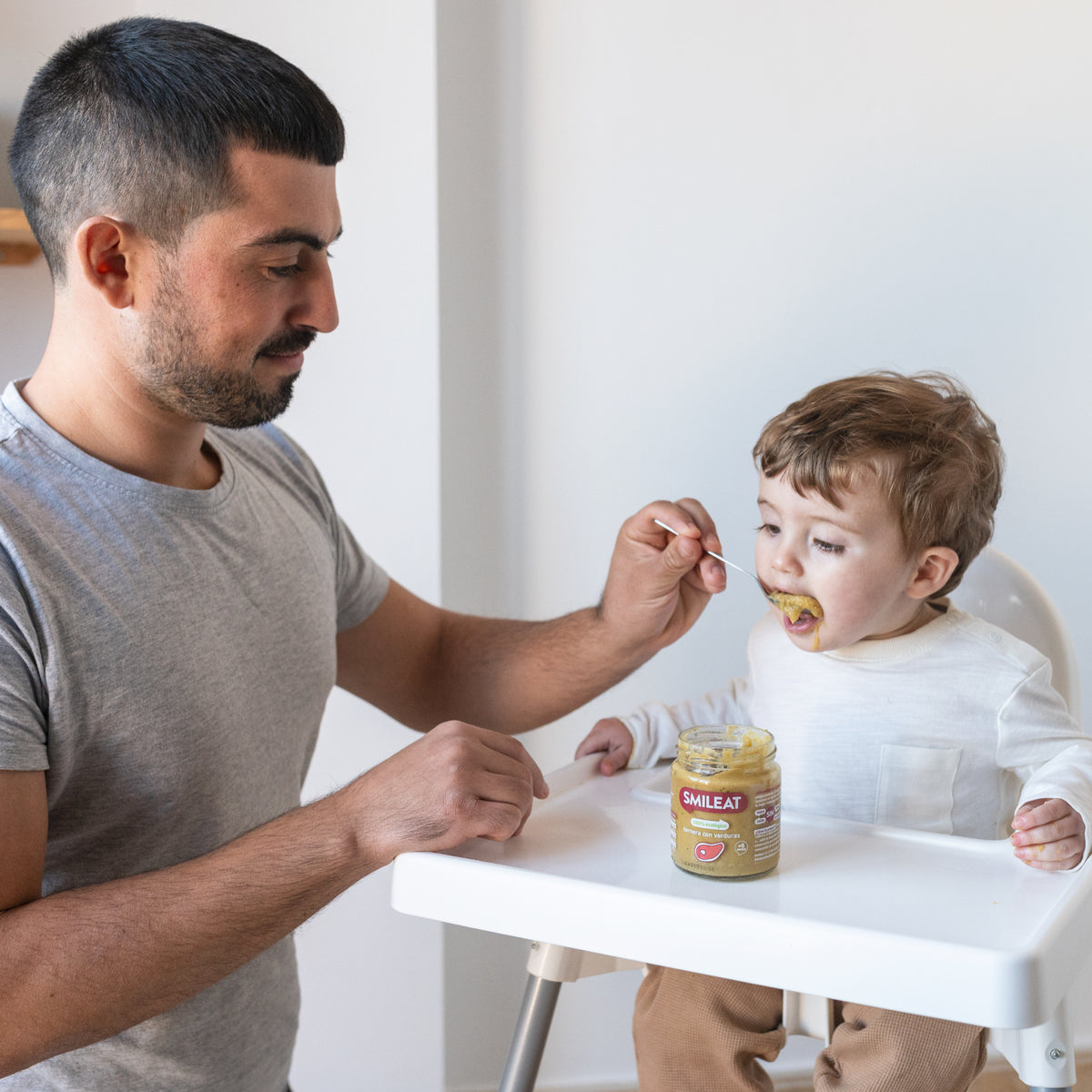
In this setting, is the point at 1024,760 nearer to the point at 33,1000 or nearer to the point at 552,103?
the point at 33,1000

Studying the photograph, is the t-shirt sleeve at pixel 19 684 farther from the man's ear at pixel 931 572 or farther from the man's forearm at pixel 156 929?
the man's ear at pixel 931 572

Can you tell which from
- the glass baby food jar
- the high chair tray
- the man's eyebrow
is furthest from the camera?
the man's eyebrow

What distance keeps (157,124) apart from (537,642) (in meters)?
0.71

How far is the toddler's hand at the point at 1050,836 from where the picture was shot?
0.87m

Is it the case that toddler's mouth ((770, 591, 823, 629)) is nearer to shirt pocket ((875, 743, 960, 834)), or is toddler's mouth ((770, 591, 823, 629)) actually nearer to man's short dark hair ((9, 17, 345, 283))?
shirt pocket ((875, 743, 960, 834))

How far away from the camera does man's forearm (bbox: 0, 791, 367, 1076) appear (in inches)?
33.0

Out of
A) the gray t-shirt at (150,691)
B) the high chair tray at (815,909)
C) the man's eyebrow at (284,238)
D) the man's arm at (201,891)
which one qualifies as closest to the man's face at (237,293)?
the man's eyebrow at (284,238)

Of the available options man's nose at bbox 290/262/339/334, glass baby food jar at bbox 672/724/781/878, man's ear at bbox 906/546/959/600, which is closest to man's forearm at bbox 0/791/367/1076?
glass baby food jar at bbox 672/724/781/878

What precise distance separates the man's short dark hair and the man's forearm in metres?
0.56

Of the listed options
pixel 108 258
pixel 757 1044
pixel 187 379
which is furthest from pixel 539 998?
pixel 108 258

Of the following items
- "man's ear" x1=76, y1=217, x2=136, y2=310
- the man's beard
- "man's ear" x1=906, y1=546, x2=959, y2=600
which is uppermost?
"man's ear" x1=76, y1=217, x2=136, y2=310

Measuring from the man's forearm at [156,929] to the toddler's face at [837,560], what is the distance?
50cm

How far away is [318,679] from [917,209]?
3.64 feet

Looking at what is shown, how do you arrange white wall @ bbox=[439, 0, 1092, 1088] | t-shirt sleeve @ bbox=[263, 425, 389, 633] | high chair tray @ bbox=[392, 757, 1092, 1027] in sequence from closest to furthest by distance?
high chair tray @ bbox=[392, 757, 1092, 1027] → t-shirt sleeve @ bbox=[263, 425, 389, 633] → white wall @ bbox=[439, 0, 1092, 1088]
